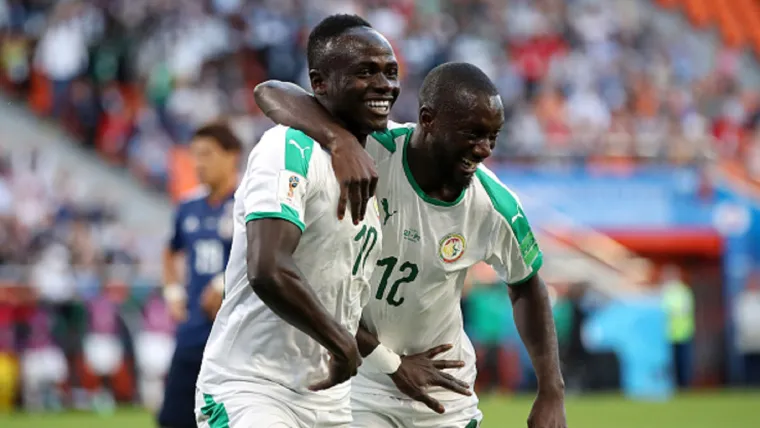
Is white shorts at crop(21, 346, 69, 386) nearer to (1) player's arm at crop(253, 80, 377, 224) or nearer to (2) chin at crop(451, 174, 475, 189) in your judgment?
(2) chin at crop(451, 174, 475, 189)

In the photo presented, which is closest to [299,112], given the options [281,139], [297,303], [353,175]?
[281,139]

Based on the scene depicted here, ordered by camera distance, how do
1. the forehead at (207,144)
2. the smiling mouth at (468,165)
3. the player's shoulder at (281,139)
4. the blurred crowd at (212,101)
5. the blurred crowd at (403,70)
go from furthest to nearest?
the blurred crowd at (403,70)
the blurred crowd at (212,101)
the forehead at (207,144)
the smiling mouth at (468,165)
the player's shoulder at (281,139)

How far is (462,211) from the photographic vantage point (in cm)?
519

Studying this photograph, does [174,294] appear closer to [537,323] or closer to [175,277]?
[175,277]

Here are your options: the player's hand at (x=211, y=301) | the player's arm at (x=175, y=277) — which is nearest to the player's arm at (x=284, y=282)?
the player's hand at (x=211, y=301)

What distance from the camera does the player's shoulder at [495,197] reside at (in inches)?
206

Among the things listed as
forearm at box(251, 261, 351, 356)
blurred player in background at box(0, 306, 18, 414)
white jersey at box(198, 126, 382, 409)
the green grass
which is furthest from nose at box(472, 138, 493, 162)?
blurred player in background at box(0, 306, 18, 414)

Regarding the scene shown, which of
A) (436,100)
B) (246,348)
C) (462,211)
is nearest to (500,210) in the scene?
(462,211)

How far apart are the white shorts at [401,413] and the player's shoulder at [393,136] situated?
1.09 m

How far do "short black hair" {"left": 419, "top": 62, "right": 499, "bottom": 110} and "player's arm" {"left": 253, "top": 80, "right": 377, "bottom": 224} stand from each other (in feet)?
1.52

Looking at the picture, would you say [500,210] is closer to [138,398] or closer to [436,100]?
[436,100]

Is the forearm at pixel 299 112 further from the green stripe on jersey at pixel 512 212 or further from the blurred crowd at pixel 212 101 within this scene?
the blurred crowd at pixel 212 101

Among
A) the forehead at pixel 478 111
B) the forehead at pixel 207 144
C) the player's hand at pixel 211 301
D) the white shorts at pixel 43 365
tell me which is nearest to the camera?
the forehead at pixel 478 111

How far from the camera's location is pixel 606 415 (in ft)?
48.5
